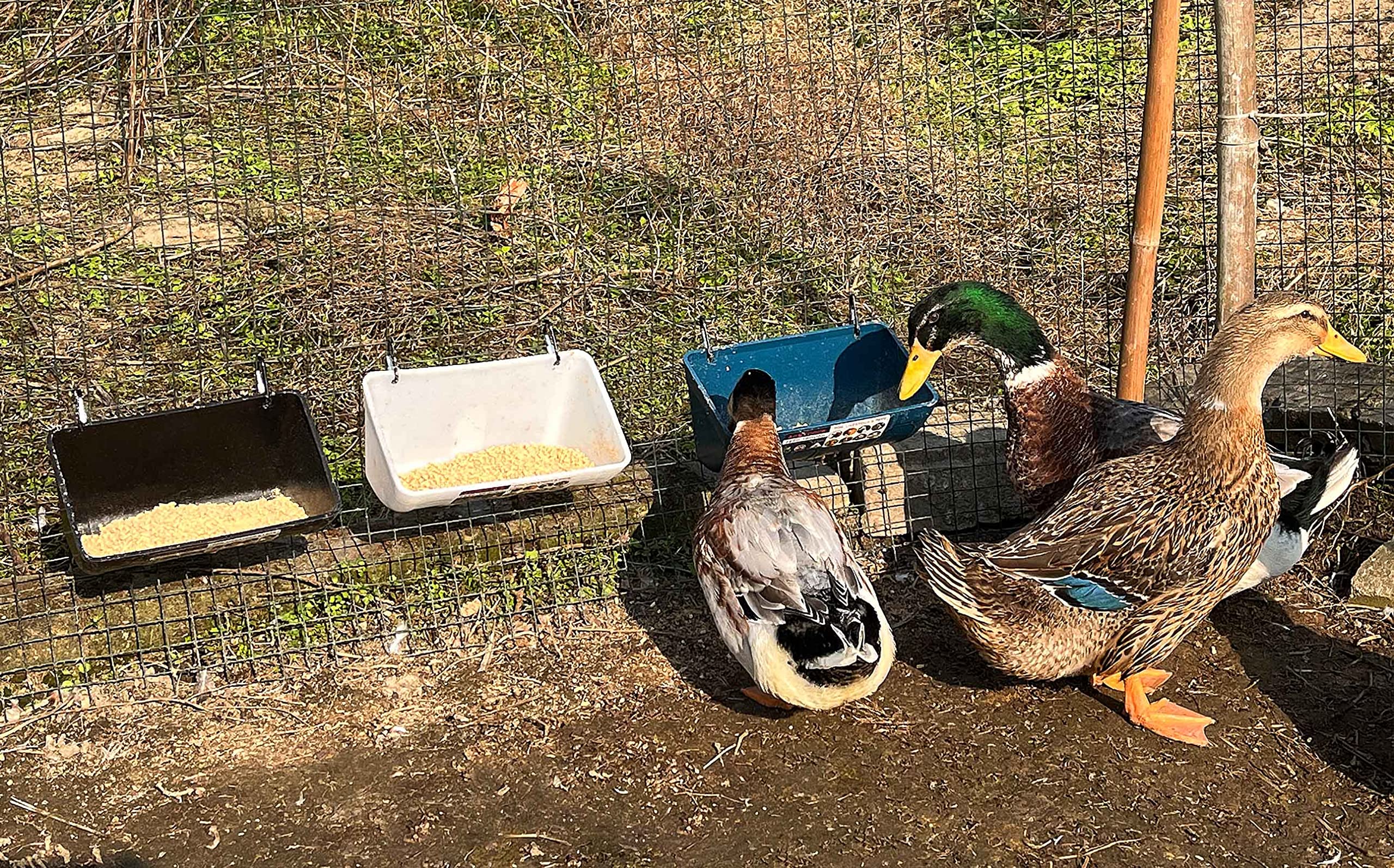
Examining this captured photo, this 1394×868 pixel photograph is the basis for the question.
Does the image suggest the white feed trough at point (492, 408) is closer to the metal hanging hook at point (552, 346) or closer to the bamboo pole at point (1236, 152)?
the metal hanging hook at point (552, 346)

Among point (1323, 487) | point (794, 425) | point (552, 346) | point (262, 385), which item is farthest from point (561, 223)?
point (1323, 487)

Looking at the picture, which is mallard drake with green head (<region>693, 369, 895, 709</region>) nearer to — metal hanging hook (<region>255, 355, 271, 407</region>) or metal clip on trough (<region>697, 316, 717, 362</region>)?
metal clip on trough (<region>697, 316, 717, 362</region>)

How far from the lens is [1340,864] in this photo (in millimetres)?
3576

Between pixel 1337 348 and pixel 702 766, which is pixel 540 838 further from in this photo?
pixel 1337 348

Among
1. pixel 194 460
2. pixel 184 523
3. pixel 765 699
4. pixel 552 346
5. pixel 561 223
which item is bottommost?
pixel 765 699

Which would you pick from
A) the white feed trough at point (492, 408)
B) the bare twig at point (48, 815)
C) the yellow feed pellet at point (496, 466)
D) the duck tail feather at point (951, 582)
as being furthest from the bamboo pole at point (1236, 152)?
the bare twig at point (48, 815)

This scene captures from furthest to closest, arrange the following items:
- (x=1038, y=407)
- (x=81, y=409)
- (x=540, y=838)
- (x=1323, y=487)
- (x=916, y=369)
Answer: (x=1038, y=407) → (x=916, y=369) → (x=1323, y=487) → (x=81, y=409) → (x=540, y=838)

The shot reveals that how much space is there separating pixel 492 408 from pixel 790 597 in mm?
1326

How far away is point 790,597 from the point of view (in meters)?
3.93

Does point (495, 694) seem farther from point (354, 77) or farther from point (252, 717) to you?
point (354, 77)

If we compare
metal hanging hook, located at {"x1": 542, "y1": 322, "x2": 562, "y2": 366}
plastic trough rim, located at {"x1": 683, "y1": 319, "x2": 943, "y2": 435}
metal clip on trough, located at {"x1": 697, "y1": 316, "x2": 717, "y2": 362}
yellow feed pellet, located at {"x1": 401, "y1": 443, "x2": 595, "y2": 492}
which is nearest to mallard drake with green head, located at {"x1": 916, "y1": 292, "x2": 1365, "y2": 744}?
plastic trough rim, located at {"x1": 683, "y1": 319, "x2": 943, "y2": 435}

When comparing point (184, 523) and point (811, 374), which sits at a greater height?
point (811, 374)

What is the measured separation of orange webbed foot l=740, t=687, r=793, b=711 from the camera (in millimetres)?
4273

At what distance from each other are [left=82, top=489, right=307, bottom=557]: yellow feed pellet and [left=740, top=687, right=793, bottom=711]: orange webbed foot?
146 centimetres
